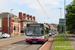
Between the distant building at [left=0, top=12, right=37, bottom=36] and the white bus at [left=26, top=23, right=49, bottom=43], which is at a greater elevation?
the distant building at [left=0, top=12, right=37, bottom=36]

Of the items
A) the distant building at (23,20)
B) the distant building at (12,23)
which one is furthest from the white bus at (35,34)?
the distant building at (23,20)

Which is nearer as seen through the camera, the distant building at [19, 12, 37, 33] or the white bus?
the white bus

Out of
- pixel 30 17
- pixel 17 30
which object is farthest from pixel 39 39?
pixel 30 17

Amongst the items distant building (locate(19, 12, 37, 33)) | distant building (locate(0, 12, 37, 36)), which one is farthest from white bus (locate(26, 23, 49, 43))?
distant building (locate(19, 12, 37, 33))

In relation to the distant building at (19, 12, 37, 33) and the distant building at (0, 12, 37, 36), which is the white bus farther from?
the distant building at (19, 12, 37, 33)

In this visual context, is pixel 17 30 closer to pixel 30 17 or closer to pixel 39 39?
pixel 30 17

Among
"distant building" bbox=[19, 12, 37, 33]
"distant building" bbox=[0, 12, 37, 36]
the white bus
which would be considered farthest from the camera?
"distant building" bbox=[19, 12, 37, 33]

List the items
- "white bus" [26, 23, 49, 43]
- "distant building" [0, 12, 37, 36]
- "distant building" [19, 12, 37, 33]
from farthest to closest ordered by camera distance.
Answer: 1. "distant building" [19, 12, 37, 33]
2. "distant building" [0, 12, 37, 36]
3. "white bus" [26, 23, 49, 43]

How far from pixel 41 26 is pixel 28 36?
211 centimetres

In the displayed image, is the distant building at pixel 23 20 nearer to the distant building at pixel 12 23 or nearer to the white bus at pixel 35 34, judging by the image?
the distant building at pixel 12 23

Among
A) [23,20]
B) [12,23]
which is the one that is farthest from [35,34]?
[23,20]

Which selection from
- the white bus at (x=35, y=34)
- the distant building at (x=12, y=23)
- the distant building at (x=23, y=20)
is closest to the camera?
the white bus at (x=35, y=34)

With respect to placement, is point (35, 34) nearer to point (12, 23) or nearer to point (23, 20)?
point (12, 23)

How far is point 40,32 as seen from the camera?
2141 cm
